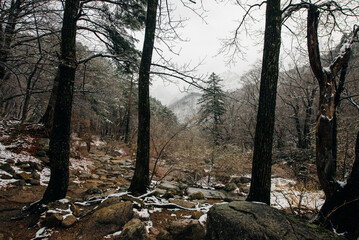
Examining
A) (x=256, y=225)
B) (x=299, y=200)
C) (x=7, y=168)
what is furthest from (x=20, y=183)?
(x=299, y=200)

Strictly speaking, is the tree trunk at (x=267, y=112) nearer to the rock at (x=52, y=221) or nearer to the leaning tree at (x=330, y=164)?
the leaning tree at (x=330, y=164)

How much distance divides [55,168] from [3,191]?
74.4 inches

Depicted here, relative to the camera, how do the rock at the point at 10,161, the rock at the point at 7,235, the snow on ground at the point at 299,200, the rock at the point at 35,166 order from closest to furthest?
1. the rock at the point at 7,235
2. the snow on ground at the point at 299,200
3. the rock at the point at 10,161
4. the rock at the point at 35,166

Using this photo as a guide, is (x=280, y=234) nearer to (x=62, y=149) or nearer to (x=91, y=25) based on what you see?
(x=62, y=149)

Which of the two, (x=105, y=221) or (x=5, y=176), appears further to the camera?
(x=5, y=176)

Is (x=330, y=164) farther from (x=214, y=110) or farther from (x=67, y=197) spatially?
(x=214, y=110)

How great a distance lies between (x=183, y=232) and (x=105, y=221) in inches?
54.4

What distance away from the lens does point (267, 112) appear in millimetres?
3559

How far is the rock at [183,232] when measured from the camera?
2.58 meters

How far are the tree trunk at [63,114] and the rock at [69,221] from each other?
2.67 feet

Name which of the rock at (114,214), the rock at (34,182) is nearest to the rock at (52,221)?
the rock at (114,214)

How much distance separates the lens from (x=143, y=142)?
452 cm

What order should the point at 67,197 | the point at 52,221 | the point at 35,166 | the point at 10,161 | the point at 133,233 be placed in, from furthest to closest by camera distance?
A: the point at 35,166
the point at 10,161
the point at 67,197
the point at 52,221
the point at 133,233

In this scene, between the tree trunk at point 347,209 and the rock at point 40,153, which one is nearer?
the tree trunk at point 347,209
